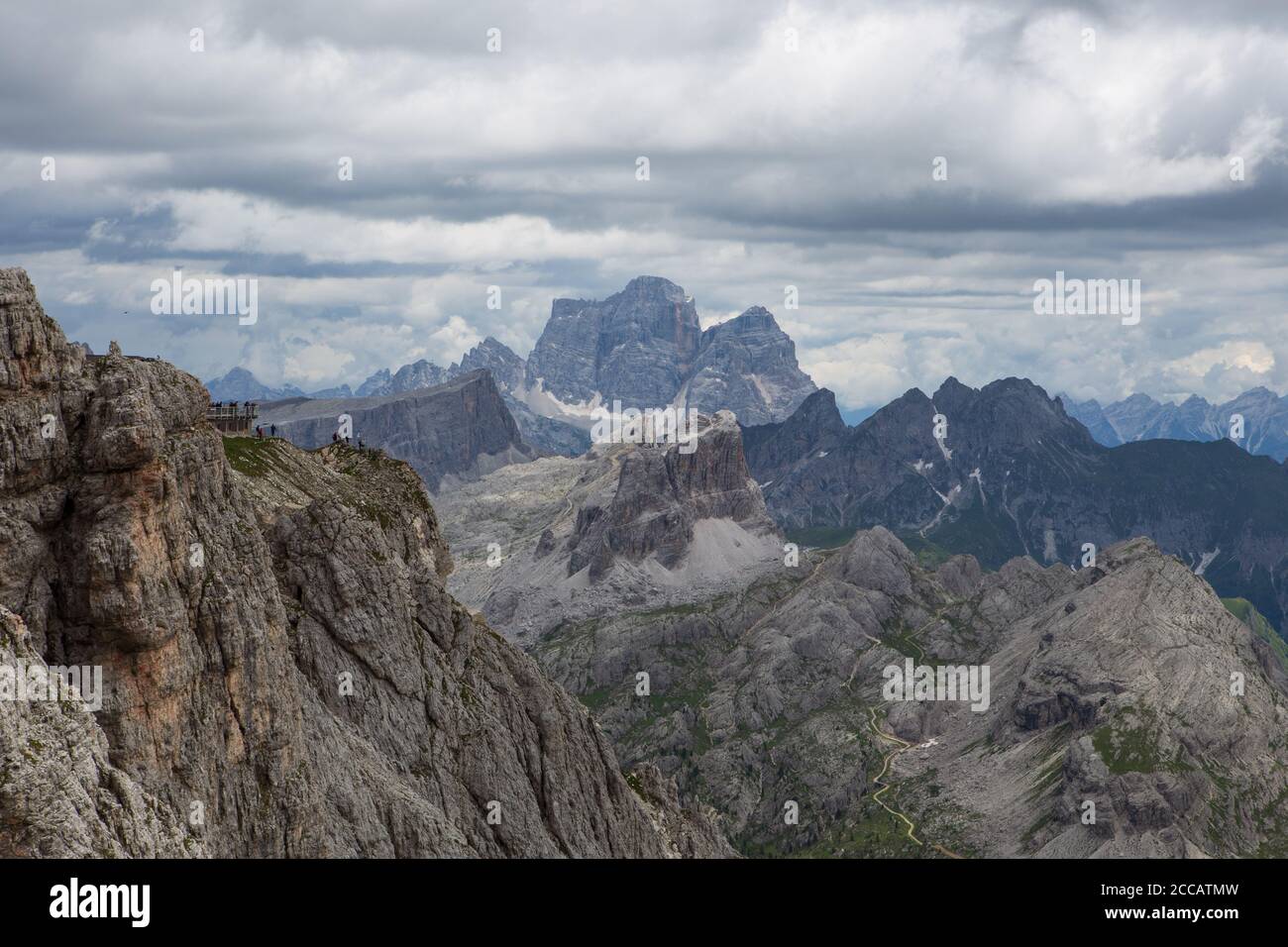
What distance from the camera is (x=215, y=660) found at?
73.3 metres

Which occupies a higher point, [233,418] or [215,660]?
[233,418]

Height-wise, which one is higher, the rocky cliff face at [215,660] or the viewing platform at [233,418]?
the viewing platform at [233,418]

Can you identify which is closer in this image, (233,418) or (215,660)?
(215,660)

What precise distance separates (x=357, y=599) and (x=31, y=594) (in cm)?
5291

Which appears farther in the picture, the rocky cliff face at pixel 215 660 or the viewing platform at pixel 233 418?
the viewing platform at pixel 233 418

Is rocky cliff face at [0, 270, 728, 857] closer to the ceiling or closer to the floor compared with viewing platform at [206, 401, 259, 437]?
closer to the floor

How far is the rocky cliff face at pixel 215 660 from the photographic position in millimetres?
57531

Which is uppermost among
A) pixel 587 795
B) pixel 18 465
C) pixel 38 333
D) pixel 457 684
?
pixel 38 333

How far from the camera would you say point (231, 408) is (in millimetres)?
149500

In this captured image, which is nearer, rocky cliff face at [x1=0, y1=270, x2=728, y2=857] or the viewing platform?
rocky cliff face at [x1=0, y1=270, x2=728, y2=857]

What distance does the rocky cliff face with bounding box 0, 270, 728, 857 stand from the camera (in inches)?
2265
